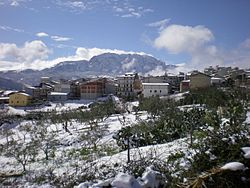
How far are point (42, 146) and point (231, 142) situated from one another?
21115mm

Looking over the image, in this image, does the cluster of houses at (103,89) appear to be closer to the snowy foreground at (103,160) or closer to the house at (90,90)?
the house at (90,90)

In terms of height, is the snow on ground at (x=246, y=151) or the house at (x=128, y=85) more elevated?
the snow on ground at (x=246, y=151)

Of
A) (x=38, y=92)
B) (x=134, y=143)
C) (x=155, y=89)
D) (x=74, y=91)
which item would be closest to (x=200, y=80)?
(x=155, y=89)

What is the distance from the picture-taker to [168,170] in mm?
4055

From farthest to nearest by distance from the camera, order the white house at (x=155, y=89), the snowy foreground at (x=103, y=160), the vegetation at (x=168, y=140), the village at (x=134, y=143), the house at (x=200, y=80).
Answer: the white house at (x=155, y=89), the house at (x=200, y=80), the snowy foreground at (x=103, y=160), the village at (x=134, y=143), the vegetation at (x=168, y=140)

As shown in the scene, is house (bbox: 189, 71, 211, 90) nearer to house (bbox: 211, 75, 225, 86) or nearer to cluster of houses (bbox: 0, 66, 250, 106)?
cluster of houses (bbox: 0, 66, 250, 106)

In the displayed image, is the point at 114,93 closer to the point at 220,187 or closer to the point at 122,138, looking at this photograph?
the point at 122,138

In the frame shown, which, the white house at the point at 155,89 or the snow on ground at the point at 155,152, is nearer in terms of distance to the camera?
the snow on ground at the point at 155,152

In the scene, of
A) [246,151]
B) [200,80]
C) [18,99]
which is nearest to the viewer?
[246,151]

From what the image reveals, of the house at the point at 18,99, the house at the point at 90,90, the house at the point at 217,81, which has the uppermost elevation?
the house at the point at 217,81

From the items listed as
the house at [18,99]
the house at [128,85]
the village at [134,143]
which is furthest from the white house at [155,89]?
the house at [18,99]

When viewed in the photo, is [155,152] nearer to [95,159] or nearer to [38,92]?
[95,159]

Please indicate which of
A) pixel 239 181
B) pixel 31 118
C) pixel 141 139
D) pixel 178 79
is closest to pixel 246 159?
pixel 239 181

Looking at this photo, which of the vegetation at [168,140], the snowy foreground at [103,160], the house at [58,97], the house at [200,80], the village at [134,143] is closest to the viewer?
the vegetation at [168,140]
